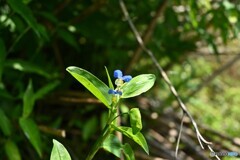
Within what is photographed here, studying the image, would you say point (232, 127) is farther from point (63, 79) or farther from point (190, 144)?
point (63, 79)

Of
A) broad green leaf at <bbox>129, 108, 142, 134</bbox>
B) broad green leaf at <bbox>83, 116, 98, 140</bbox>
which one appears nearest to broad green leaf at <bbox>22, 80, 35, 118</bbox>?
broad green leaf at <bbox>83, 116, 98, 140</bbox>

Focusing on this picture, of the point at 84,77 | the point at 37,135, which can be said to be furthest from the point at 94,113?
the point at 84,77

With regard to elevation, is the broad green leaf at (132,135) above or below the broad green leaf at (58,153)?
below

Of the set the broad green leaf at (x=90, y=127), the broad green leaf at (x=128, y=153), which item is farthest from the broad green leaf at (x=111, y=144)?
the broad green leaf at (x=90, y=127)

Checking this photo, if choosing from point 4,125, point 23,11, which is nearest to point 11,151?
point 4,125

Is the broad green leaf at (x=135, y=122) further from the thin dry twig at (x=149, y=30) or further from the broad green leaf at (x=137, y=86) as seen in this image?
the thin dry twig at (x=149, y=30)

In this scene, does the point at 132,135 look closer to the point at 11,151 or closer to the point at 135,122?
the point at 135,122
